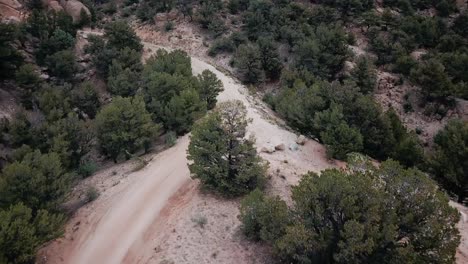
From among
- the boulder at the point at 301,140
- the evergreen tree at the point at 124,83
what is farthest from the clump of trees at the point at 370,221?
the evergreen tree at the point at 124,83

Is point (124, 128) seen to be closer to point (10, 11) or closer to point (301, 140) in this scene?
point (301, 140)

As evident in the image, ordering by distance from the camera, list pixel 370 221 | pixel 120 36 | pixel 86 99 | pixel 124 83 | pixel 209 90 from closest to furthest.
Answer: pixel 370 221 < pixel 86 99 < pixel 209 90 < pixel 124 83 < pixel 120 36

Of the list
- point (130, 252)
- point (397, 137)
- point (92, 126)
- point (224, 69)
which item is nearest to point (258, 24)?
point (224, 69)

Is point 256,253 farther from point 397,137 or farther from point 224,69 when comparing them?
point 224,69

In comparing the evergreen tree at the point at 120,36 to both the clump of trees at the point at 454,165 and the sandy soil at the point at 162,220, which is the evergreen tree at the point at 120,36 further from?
the clump of trees at the point at 454,165

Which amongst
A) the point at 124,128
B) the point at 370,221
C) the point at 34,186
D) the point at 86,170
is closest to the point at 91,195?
the point at 34,186

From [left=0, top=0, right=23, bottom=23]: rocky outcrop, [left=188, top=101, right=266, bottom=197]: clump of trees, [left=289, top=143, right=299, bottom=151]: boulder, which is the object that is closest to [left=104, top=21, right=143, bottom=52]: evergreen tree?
[left=0, top=0, right=23, bottom=23]: rocky outcrop
